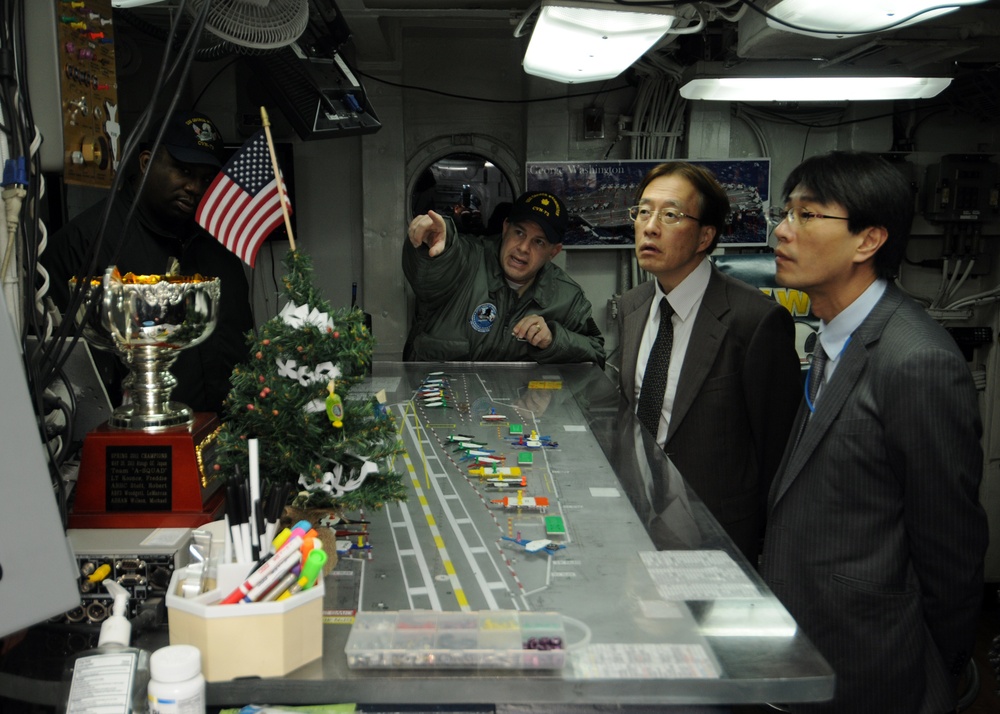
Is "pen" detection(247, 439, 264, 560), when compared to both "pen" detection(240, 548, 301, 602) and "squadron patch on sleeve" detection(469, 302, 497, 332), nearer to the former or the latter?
"pen" detection(240, 548, 301, 602)

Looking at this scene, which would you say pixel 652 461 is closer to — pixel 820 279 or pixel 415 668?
pixel 820 279

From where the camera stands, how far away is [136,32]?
5102mm

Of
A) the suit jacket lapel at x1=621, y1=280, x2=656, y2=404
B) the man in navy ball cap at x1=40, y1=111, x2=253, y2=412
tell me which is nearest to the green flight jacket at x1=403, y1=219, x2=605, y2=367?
the suit jacket lapel at x1=621, y1=280, x2=656, y2=404

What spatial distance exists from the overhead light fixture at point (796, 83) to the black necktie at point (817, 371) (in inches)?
65.1

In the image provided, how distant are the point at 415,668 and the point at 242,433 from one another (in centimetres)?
58

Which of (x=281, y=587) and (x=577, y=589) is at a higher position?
(x=281, y=587)

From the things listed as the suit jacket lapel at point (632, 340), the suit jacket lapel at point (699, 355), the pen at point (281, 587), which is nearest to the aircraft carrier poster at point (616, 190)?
the suit jacket lapel at point (632, 340)

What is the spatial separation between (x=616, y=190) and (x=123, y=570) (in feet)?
13.9

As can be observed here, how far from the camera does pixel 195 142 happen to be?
2893mm

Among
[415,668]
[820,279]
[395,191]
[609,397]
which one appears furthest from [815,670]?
[395,191]

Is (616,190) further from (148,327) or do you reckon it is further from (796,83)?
(148,327)

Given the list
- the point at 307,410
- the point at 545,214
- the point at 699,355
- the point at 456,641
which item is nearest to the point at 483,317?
the point at 545,214

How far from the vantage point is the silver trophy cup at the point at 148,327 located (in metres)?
1.51

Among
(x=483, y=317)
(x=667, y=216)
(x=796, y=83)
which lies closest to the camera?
(x=667, y=216)
